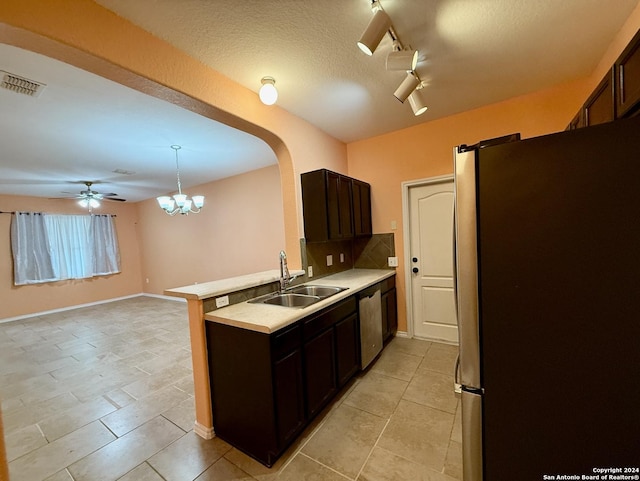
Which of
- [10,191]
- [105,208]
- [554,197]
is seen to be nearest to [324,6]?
[554,197]

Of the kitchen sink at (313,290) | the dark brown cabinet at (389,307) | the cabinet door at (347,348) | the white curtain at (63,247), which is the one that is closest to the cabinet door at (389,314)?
the dark brown cabinet at (389,307)

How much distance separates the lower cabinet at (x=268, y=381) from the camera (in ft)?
5.16

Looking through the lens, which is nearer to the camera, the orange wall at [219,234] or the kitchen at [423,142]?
the kitchen at [423,142]

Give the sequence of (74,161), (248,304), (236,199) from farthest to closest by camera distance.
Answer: (236,199)
(74,161)
(248,304)

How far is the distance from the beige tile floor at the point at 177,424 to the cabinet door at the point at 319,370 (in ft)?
0.56

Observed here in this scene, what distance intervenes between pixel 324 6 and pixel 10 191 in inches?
286

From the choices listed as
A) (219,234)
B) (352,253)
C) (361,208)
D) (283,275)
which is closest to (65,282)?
(219,234)

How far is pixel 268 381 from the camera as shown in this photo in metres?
1.55

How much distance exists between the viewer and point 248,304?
200cm

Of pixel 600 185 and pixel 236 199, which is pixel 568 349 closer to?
pixel 600 185

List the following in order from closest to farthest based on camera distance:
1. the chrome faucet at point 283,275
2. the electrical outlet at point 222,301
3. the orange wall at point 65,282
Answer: the electrical outlet at point 222,301 < the chrome faucet at point 283,275 < the orange wall at point 65,282

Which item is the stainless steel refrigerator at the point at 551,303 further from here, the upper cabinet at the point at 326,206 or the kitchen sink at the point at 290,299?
the upper cabinet at the point at 326,206

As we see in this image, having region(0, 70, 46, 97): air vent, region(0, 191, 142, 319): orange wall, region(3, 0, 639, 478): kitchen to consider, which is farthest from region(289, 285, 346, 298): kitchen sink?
region(0, 191, 142, 319): orange wall

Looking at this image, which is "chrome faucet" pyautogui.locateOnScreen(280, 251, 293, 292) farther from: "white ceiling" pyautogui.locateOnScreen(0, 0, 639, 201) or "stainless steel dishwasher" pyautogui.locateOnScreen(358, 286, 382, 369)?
"white ceiling" pyautogui.locateOnScreen(0, 0, 639, 201)
